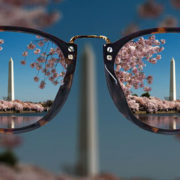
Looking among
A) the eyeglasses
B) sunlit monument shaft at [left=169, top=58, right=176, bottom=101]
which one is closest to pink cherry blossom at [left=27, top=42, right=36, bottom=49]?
the eyeglasses

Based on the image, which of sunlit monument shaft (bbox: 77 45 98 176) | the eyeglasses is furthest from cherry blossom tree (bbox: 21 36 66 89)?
sunlit monument shaft (bbox: 77 45 98 176)

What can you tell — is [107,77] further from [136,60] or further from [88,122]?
[88,122]

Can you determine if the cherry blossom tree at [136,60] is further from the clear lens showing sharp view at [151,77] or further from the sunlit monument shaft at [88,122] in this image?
the sunlit monument shaft at [88,122]

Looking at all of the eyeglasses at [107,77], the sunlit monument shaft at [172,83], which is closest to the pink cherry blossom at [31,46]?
the eyeglasses at [107,77]

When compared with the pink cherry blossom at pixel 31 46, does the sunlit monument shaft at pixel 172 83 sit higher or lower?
lower

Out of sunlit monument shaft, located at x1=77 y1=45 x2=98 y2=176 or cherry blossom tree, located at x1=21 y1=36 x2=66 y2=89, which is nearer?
sunlit monument shaft, located at x1=77 y1=45 x2=98 y2=176

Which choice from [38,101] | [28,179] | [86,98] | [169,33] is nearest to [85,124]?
[86,98]

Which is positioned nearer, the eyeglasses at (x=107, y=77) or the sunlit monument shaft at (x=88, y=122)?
the sunlit monument shaft at (x=88, y=122)

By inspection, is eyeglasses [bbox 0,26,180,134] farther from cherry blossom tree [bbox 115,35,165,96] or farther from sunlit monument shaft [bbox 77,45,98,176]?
sunlit monument shaft [bbox 77,45,98,176]

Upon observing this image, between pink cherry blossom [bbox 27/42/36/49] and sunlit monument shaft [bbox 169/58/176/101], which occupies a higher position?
pink cherry blossom [bbox 27/42/36/49]
